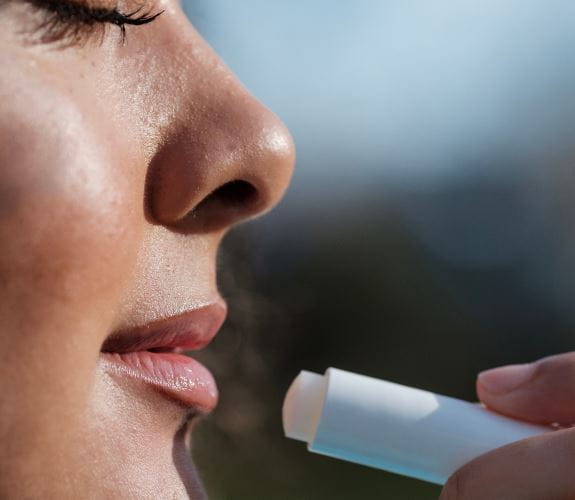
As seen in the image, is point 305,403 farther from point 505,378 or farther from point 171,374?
point 505,378

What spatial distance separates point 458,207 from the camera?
29.3 ft

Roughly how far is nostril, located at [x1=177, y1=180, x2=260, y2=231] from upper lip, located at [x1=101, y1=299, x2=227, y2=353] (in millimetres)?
83

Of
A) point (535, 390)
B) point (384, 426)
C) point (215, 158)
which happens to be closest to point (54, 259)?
point (215, 158)

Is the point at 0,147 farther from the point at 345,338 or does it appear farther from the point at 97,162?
the point at 345,338

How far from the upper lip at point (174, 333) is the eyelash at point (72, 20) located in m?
0.23

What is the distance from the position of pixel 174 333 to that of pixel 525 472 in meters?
0.32

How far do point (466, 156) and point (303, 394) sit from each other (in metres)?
9.04

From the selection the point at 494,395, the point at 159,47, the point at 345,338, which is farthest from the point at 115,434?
the point at 345,338

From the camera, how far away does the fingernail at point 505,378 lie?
0.94 m

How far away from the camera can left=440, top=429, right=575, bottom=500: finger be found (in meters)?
0.73

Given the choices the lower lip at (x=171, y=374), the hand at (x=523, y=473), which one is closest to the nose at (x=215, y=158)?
the lower lip at (x=171, y=374)

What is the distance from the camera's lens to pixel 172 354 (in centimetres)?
81

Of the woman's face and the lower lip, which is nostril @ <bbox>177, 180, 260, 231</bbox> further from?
the lower lip

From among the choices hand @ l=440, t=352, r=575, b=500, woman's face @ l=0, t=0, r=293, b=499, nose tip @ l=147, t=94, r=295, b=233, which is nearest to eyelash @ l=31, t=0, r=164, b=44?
woman's face @ l=0, t=0, r=293, b=499
